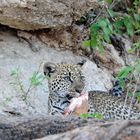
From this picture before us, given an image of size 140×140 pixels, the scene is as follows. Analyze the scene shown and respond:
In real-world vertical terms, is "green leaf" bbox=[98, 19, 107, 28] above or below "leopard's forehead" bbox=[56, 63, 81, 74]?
above

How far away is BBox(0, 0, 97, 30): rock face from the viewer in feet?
27.0

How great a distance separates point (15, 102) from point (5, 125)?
12.9 feet

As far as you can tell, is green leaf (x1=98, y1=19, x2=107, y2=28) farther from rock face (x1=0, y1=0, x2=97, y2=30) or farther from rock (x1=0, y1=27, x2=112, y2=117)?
rock face (x1=0, y1=0, x2=97, y2=30)

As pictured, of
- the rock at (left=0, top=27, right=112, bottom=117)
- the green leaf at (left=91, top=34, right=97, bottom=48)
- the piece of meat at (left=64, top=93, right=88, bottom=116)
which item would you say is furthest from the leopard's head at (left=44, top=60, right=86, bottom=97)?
the green leaf at (left=91, top=34, right=97, bottom=48)

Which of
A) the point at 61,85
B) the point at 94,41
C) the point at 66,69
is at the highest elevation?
the point at 94,41

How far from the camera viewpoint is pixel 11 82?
8.12 meters

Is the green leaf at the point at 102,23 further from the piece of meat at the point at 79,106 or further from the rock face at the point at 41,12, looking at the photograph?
the rock face at the point at 41,12

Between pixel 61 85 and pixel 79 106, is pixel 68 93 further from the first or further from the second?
pixel 79 106

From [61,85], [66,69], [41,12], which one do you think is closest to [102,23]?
[66,69]

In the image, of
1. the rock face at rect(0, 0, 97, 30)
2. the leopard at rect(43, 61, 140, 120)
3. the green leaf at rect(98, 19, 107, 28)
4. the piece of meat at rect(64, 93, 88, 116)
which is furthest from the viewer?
the rock face at rect(0, 0, 97, 30)

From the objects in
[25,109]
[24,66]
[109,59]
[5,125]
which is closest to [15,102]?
[25,109]

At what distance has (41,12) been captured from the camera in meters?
8.47

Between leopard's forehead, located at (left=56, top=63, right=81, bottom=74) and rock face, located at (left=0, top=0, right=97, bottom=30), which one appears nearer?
leopard's forehead, located at (left=56, top=63, right=81, bottom=74)

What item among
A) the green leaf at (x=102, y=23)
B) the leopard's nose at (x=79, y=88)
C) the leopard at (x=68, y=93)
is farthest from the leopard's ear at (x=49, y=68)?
the green leaf at (x=102, y=23)
